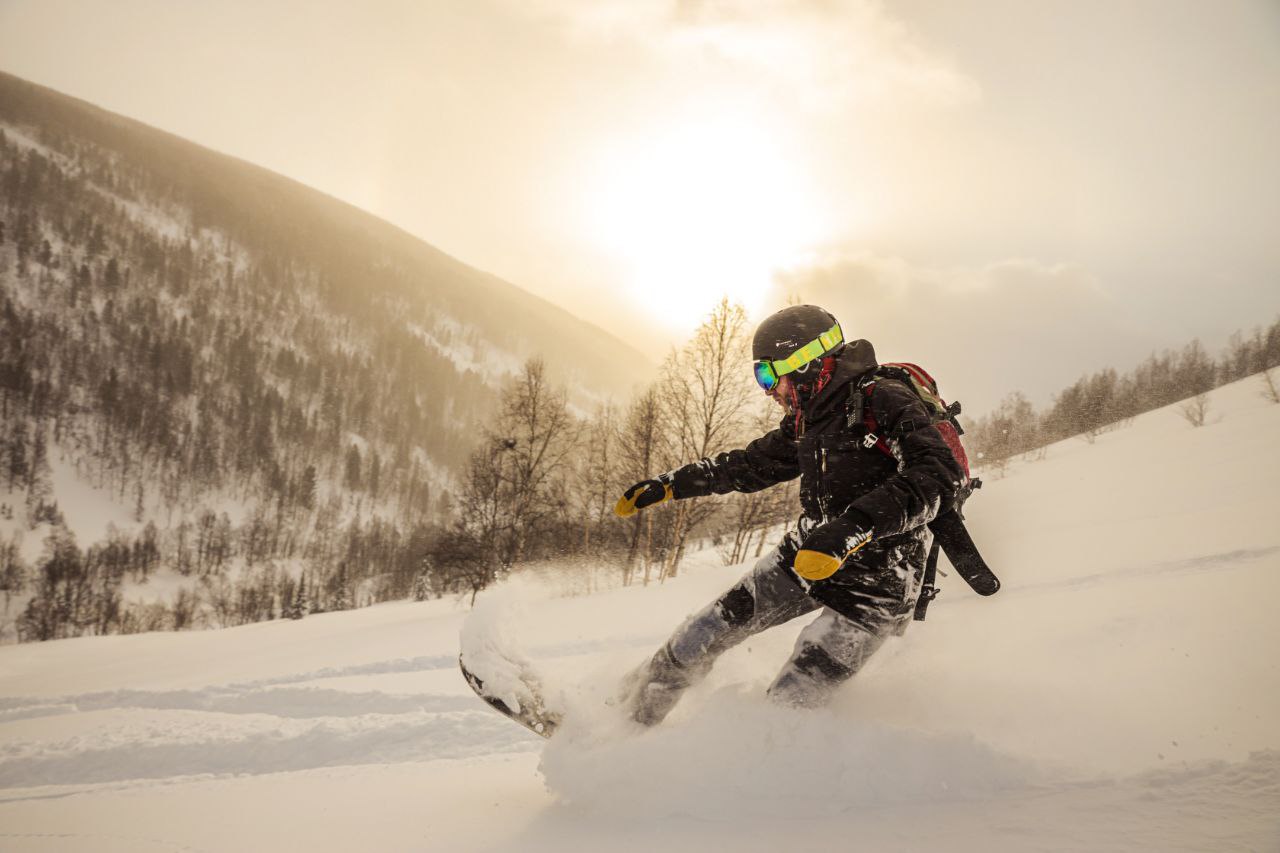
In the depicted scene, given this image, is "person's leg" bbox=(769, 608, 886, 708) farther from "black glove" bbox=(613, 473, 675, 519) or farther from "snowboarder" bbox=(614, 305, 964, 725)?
"black glove" bbox=(613, 473, 675, 519)

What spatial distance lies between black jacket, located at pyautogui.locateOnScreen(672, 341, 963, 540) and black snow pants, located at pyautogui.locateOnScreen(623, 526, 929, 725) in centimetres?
27

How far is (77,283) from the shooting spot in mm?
127125

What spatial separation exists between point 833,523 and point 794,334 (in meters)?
1.11

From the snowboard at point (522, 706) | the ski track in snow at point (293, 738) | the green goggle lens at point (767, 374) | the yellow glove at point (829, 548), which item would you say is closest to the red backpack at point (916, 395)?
the green goggle lens at point (767, 374)

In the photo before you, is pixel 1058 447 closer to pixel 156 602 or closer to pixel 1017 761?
pixel 1017 761

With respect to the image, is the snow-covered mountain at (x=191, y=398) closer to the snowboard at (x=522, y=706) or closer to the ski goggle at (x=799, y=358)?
the snowboard at (x=522, y=706)

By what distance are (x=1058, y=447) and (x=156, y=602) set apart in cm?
9374

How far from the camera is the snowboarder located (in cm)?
237

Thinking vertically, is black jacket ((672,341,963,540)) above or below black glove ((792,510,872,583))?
above

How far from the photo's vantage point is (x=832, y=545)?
224 centimetres

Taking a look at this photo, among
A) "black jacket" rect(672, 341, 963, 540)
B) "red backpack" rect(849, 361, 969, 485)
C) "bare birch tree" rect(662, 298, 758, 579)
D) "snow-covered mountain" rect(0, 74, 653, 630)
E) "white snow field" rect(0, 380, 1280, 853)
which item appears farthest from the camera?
"snow-covered mountain" rect(0, 74, 653, 630)

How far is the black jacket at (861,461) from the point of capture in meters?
2.33

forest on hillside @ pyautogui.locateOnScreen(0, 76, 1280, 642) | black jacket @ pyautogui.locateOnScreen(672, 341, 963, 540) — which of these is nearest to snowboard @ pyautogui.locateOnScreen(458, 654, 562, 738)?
black jacket @ pyautogui.locateOnScreen(672, 341, 963, 540)

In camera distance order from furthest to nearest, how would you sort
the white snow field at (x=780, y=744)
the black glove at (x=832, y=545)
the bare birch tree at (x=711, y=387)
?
1. the bare birch tree at (x=711, y=387)
2. the black glove at (x=832, y=545)
3. the white snow field at (x=780, y=744)
